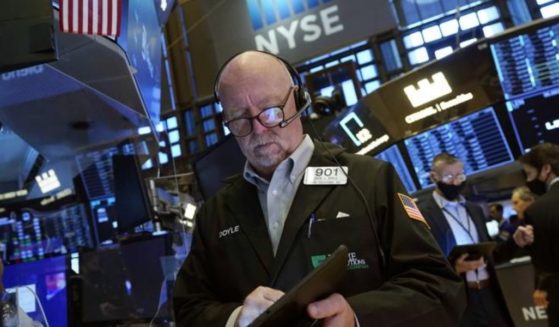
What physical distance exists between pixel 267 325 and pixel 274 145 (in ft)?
2.12

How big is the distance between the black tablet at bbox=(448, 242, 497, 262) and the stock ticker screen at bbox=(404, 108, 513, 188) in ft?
6.15

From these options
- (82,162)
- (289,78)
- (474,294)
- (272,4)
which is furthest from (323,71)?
(289,78)

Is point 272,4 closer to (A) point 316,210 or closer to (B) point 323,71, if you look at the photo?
(B) point 323,71

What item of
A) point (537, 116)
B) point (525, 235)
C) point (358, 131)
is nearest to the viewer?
point (525, 235)

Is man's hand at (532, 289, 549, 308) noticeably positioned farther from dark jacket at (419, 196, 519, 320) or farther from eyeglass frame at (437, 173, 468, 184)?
eyeglass frame at (437, 173, 468, 184)

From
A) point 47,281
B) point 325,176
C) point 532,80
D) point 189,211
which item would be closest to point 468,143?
point 532,80

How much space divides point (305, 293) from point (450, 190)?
2986 millimetres

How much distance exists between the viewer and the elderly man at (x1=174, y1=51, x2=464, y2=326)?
3.77 feet

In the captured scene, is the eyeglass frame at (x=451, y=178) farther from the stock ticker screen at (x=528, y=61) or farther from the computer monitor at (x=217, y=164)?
the computer monitor at (x=217, y=164)

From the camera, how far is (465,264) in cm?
303

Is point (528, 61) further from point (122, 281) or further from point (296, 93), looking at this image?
point (122, 281)

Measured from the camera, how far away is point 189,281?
1461mm

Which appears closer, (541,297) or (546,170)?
(541,297)

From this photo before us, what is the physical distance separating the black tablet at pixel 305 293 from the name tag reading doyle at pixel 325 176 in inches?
16.9
